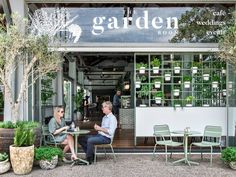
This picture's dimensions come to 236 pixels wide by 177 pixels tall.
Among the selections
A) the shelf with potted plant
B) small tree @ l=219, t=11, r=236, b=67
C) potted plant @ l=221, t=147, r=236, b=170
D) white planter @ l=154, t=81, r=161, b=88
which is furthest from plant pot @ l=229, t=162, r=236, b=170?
white planter @ l=154, t=81, r=161, b=88

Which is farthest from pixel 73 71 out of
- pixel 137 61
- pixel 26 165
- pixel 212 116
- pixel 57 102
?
pixel 26 165

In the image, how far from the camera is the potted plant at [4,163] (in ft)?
20.2

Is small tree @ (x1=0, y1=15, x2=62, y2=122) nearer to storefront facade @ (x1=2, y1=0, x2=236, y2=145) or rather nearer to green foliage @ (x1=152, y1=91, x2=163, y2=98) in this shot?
storefront facade @ (x1=2, y1=0, x2=236, y2=145)

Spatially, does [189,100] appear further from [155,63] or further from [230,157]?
[230,157]

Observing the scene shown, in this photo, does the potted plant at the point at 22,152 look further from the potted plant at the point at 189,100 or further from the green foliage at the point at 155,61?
the potted plant at the point at 189,100

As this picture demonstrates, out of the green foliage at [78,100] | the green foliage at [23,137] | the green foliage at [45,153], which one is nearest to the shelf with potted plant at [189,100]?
the green foliage at [45,153]

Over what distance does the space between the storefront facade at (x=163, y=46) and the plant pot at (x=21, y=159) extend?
85.5 inches

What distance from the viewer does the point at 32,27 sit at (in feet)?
26.6

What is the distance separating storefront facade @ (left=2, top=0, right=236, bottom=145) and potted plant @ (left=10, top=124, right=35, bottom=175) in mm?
2024

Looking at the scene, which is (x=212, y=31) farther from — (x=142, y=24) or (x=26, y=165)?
(x=26, y=165)

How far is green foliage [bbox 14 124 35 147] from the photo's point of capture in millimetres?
6129

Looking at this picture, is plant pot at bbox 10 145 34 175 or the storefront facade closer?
plant pot at bbox 10 145 34 175

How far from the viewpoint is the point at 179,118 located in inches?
337

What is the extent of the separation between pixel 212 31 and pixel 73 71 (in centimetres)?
829
